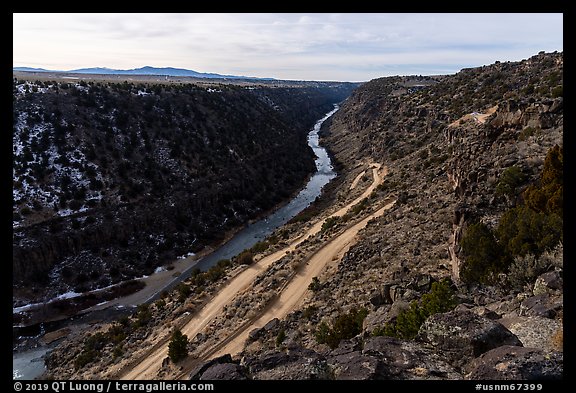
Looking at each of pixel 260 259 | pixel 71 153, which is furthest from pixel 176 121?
pixel 260 259

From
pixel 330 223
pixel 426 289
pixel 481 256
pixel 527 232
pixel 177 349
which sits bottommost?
pixel 177 349

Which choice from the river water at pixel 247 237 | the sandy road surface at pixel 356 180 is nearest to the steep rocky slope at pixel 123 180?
the river water at pixel 247 237

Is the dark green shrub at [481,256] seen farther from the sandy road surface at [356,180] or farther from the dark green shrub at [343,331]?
the sandy road surface at [356,180]

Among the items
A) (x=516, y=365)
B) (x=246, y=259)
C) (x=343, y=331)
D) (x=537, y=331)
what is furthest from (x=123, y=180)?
(x=516, y=365)

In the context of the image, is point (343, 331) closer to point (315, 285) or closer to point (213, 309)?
point (315, 285)

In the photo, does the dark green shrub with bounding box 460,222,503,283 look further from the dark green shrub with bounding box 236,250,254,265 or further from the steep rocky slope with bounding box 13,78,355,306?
the steep rocky slope with bounding box 13,78,355,306
